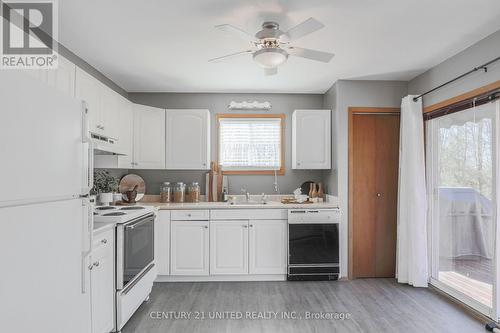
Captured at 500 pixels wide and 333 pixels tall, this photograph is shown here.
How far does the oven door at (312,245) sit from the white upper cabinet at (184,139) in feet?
5.07

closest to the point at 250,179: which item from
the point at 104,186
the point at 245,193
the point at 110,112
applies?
the point at 245,193

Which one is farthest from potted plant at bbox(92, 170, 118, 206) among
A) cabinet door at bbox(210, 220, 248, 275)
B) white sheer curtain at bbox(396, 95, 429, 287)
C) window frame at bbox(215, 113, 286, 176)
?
white sheer curtain at bbox(396, 95, 429, 287)

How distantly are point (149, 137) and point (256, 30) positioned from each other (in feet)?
7.29

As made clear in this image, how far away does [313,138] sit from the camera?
13.5ft

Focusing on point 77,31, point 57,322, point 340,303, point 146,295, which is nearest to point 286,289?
point 340,303

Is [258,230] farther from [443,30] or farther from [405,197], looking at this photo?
[443,30]

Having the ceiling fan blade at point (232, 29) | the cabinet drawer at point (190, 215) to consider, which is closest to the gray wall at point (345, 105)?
the cabinet drawer at point (190, 215)

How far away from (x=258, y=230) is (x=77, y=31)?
272 cm

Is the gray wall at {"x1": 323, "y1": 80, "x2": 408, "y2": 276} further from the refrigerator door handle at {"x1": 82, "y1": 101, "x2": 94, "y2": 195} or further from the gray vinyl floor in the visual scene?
the refrigerator door handle at {"x1": 82, "y1": 101, "x2": 94, "y2": 195}

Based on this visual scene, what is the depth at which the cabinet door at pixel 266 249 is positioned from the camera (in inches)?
146

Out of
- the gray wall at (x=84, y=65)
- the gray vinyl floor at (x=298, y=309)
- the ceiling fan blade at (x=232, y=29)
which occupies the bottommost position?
the gray vinyl floor at (x=298, y=309)

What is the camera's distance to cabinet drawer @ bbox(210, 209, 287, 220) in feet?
12.2

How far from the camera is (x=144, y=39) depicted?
270cm

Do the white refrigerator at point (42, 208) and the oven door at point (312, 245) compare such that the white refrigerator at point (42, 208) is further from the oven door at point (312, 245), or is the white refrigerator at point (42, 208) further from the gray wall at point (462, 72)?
the gray wall at point (462, 72)
